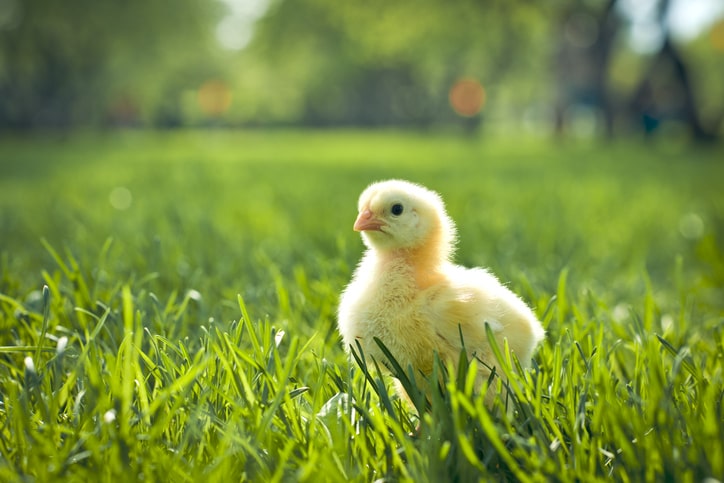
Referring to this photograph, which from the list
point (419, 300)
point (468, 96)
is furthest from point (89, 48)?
point (419, 300)

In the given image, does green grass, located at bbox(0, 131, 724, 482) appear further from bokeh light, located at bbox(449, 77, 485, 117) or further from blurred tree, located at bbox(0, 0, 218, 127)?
bokeh light, located at bbox(449, 77, 485, 117)

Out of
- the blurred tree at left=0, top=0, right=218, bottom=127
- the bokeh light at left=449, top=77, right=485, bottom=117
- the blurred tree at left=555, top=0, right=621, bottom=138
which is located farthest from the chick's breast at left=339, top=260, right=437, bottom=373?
the bokeh light at left=449, top=77, right=485, bottom=117

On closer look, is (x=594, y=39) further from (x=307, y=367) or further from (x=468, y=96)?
(x=307, y=367)

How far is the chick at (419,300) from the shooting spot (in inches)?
72.8

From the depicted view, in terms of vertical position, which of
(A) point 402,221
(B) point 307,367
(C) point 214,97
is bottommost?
(C) point 214,97

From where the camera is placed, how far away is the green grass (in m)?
1.50

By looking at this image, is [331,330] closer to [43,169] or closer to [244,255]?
[244,255]

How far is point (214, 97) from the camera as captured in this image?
69.4 m

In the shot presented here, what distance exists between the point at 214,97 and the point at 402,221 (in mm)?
70738

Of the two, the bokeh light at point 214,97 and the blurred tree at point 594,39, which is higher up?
the blurred tree at point 594,39

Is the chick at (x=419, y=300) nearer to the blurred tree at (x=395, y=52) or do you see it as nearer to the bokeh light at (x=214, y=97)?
the blurred tree at (x=395, y=52)

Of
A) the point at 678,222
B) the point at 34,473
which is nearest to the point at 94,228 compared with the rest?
the point at 34,473

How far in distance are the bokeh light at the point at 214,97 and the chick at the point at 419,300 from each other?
63.1 m

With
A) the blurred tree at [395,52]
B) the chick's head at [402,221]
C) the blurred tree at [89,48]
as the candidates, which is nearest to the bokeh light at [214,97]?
the blurred tree at [395,52]
